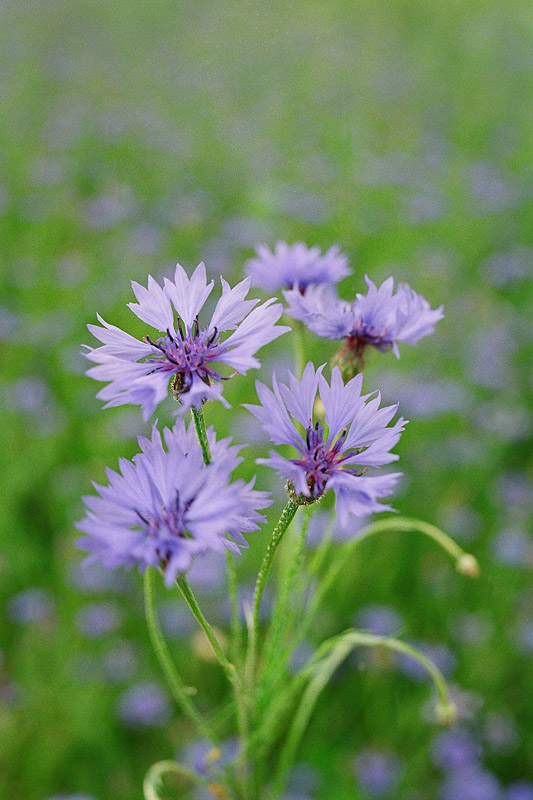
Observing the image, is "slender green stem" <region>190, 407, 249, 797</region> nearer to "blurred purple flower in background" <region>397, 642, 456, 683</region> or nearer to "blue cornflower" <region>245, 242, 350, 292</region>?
"blue cornflower" <region>245, 242, 350, 292</region>

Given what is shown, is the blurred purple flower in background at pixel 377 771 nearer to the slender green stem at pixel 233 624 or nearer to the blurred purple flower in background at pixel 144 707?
the blurred purple flower in background at pixel 144 707

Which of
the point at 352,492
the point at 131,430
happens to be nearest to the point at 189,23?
the point at 131,430

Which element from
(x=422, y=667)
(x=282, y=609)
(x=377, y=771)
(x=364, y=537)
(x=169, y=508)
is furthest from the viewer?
A: (x=422, y=667)

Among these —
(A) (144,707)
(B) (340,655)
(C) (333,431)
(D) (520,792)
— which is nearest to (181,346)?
(C) (333,431)

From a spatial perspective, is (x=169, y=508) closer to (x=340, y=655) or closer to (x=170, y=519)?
(x=170, y=519)

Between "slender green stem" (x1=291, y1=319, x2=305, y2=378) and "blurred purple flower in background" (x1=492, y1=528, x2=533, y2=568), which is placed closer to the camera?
"slender green stem" (x1=291, y1=319, x2=305, y2=378)

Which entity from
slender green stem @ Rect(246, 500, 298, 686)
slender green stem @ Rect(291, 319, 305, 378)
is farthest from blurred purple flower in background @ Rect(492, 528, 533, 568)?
slender green stem @ Rect(246, 500, 298, 686)
